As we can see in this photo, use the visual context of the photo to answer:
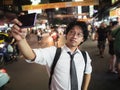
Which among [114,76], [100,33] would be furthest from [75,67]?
[100,33]

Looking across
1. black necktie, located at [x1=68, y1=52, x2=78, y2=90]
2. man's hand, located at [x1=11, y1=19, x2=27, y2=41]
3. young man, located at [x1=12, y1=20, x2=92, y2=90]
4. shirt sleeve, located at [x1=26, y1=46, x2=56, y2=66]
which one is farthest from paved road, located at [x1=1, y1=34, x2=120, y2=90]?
man's hand, located at [x1=11, y1=19, x2=27, y2=41]

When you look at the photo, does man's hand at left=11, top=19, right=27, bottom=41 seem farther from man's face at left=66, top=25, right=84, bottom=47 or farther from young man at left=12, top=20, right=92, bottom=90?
man's face at left=66, top=25, right=84, bottom=47

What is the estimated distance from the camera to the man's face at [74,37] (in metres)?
3.35

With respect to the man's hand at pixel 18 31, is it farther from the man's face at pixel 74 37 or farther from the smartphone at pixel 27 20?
the man's face at pixel 74 37

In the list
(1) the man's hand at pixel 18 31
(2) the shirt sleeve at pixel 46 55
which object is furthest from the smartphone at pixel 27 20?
(2) the shirt sleeve at pixel 46 55

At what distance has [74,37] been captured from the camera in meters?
3.37

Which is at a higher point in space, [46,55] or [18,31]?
[18,31]

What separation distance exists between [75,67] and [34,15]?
0.88m

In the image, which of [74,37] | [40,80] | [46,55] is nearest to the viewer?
[46,55]

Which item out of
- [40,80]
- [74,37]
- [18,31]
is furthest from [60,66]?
[40,80]

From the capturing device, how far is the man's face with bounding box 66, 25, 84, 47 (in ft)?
11.0

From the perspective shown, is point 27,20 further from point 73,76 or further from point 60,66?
point 73,76

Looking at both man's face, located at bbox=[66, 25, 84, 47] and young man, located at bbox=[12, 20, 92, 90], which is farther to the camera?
man's face, located at bbox=[66, 25, 84, 47]

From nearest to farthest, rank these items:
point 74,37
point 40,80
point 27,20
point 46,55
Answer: point 27,20, point 46,55, point 74,37, point 40,80
